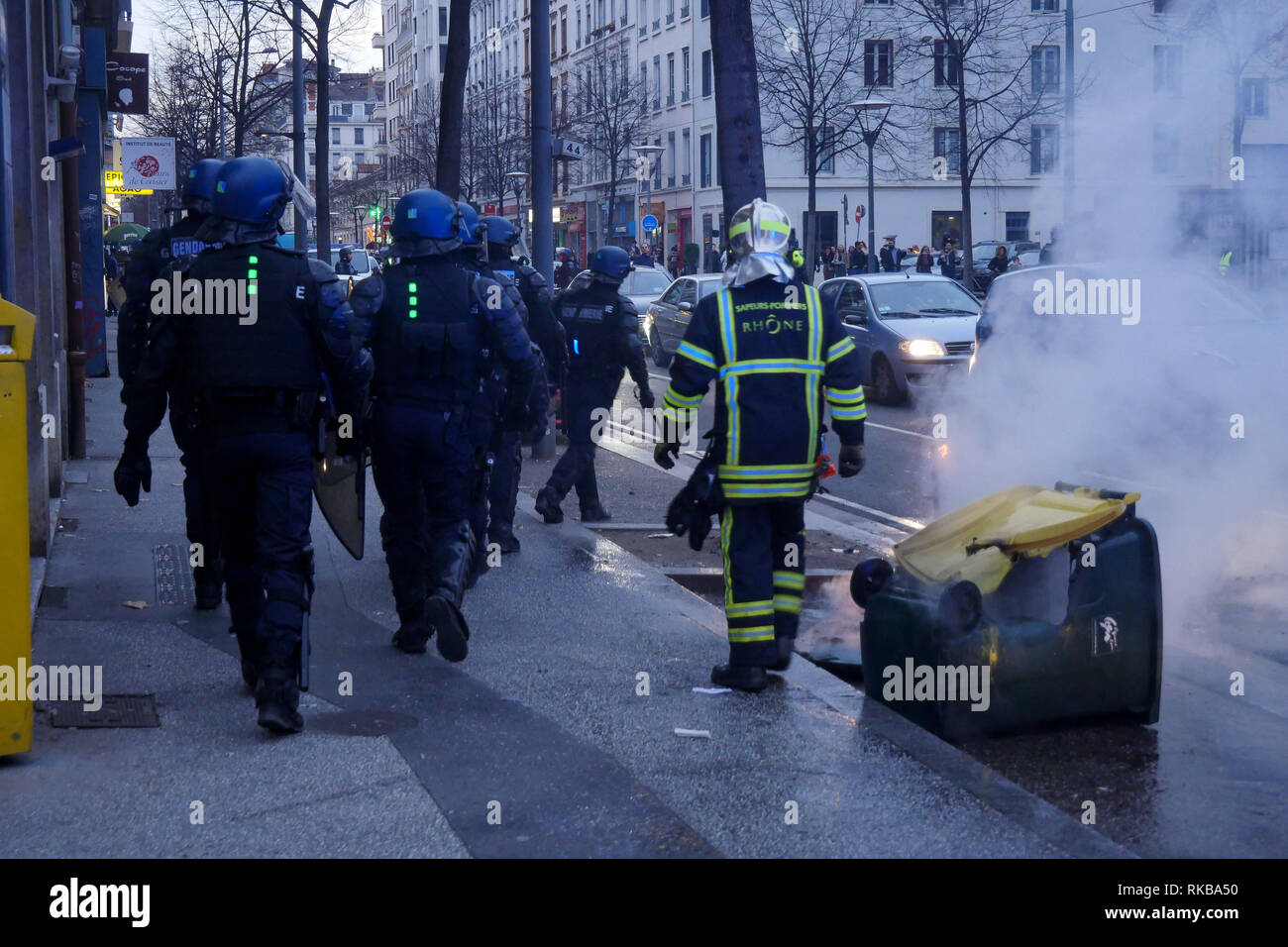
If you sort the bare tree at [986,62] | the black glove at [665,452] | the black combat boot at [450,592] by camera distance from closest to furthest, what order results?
the black combat boot at [450,592] < the black glove at [665,452] < the bare tree at [986,62]

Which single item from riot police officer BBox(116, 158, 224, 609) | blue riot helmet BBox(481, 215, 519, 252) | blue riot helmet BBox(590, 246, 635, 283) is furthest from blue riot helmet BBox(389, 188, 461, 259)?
blue riot helmet BBox(590, 246, 635, 283)

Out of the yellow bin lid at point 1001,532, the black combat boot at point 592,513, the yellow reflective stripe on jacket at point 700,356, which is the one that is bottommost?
the black combat boot at point 592,513

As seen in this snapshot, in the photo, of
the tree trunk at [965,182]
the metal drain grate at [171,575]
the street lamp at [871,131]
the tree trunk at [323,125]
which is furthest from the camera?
the tree trunk at [965,182]

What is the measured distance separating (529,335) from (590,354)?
0.97 m

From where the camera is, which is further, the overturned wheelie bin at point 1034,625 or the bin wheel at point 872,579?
the bin wheel at point 872,579

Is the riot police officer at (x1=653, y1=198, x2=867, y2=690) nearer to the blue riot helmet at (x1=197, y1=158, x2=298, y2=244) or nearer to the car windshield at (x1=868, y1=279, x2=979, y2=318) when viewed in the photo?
the blue riot helmet at (x1=197, y1=158, x2=298, y2=244)

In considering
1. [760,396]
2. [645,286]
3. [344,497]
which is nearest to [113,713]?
[344,497]

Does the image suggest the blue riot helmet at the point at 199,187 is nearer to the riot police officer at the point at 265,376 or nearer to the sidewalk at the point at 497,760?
the riot police officer at the point at 265,376

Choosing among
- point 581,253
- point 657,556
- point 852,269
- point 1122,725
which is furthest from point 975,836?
point 581,253

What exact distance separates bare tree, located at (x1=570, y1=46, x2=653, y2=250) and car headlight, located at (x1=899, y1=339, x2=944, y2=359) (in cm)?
3763

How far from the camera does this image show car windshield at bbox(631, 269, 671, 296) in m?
28.0

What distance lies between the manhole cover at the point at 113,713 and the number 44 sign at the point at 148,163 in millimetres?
20215

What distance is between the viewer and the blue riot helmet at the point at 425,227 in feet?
20.2

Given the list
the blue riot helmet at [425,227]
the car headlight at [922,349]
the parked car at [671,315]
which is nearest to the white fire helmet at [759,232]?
the blue riot helmet at [425,227]
